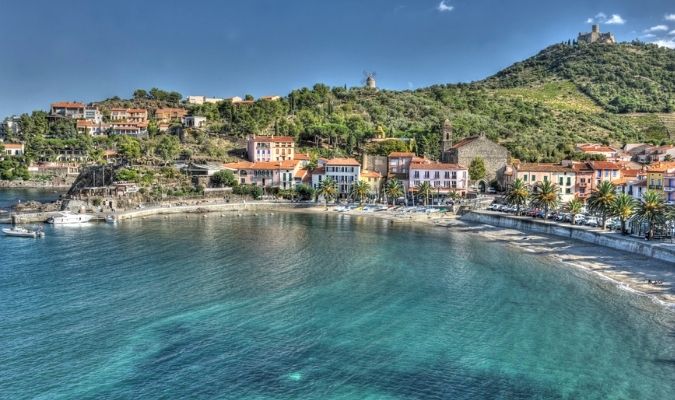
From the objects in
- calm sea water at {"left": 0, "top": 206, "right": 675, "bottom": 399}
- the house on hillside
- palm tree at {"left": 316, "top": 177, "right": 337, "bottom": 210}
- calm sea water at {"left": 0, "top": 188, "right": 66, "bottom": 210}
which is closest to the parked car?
calm sea water at {"left": 0, "top": 206, "right": 675, "bottom": 399}

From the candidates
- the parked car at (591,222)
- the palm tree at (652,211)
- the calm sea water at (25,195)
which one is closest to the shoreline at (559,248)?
the palm tree at (652,211)

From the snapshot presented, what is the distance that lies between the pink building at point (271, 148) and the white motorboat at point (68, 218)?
143ft

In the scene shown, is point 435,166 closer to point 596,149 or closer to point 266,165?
point 266,165

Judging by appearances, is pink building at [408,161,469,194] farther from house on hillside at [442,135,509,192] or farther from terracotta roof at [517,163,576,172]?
terracotta roof at [517,163,576,172]

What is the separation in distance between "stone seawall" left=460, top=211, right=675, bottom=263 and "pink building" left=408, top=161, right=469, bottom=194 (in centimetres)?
1306

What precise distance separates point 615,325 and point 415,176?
6008 cm

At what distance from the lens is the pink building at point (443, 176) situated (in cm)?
8825

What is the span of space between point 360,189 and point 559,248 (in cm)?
3954

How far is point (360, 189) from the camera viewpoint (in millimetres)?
87125

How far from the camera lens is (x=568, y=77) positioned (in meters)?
181

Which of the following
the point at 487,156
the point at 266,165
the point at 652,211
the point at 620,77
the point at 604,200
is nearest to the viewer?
the point at 652,211

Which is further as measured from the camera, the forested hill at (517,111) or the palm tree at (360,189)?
the forested hill at (517,111)

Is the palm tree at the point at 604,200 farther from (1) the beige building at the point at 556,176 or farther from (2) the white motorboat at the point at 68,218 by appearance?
(2) the white motorboat at the point at 68,218

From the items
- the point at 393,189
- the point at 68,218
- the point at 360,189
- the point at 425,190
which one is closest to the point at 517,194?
the point at 425,190
